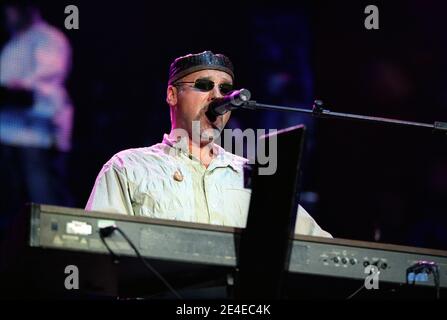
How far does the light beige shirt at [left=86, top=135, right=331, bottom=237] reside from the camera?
3.59 m

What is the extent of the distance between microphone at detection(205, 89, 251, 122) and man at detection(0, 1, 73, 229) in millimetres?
3477

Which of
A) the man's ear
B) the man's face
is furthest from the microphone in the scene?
the man's ear

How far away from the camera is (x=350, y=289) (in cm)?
288

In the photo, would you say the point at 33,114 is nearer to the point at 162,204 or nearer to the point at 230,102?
the point at 162,204

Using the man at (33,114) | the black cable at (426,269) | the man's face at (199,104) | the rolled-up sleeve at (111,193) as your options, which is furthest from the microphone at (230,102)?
the man at (33,114)

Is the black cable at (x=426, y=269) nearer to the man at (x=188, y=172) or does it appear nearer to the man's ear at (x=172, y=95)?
the man at (x=188, y=172)

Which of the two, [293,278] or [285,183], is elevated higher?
[285,183]

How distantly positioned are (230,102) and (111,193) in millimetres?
1026

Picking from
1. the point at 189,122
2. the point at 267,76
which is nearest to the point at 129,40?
the point at 267,76

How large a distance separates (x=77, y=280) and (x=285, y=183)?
2.94 feet

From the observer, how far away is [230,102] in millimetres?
2820

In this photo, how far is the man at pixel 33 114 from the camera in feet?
20.0

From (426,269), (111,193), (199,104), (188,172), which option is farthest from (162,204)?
(426,269)
